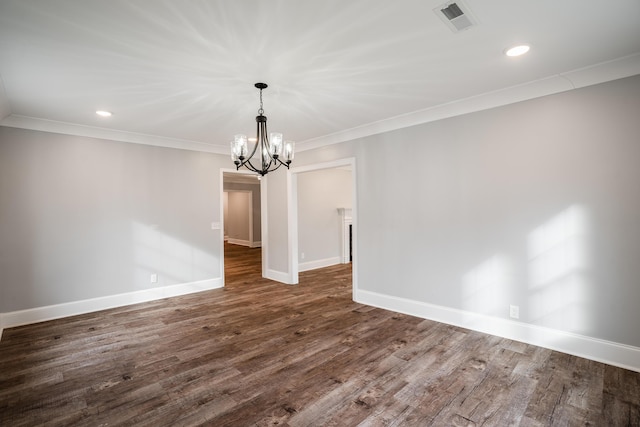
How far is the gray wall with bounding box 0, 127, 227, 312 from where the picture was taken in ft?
12.4

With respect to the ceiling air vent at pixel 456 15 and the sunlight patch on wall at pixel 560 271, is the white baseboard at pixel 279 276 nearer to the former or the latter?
the sunlight patch on wall at pixel 560 271

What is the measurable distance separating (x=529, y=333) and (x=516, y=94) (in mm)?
2457

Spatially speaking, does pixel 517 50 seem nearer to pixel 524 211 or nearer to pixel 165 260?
pixel 524 211

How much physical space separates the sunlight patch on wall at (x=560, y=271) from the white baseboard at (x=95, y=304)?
4866 mm

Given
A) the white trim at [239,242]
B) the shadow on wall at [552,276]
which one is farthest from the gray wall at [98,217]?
the white trim at [239,242]

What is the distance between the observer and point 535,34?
214cm

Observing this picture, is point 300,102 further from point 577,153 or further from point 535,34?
point 577,153

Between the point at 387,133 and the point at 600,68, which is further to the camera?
the point at 387,133

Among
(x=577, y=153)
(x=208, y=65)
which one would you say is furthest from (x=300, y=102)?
(x=577, y=153)

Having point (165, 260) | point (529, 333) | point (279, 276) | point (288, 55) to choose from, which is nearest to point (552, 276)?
point (529, 333)

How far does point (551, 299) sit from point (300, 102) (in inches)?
129

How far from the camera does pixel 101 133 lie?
436 centimetres

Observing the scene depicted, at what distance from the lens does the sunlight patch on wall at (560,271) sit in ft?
9.14

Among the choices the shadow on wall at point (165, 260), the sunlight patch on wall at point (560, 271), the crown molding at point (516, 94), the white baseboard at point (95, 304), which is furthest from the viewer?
the shadow on wall at point (165, 260)
